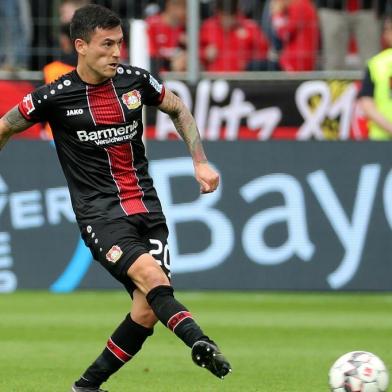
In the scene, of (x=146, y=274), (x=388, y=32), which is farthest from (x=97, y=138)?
(x=388, y=32)

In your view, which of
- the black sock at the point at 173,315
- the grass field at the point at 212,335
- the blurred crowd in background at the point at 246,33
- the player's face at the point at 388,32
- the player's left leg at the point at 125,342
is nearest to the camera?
the black sock at the point at 173,315

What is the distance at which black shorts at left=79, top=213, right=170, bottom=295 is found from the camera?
22.0ft

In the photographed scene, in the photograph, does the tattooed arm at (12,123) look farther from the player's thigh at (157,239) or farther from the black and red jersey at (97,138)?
the player's thigh at (157,239)

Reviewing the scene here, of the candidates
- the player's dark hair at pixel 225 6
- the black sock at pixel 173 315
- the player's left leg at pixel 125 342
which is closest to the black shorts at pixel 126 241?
the player's left leg at pixel 125 342

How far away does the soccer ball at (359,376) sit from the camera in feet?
21.8

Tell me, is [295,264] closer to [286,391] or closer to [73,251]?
[73,251]

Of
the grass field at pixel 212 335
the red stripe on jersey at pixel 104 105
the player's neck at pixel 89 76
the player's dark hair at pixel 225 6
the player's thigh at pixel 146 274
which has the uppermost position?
the player's neck at pixel 89 76

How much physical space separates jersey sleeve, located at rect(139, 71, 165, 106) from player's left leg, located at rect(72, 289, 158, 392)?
108cm

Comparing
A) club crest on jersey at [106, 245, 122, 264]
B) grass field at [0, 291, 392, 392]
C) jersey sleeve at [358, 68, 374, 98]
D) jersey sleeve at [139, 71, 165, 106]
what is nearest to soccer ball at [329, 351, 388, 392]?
grass field at [0, 291, 392, 392]

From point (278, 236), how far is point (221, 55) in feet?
10.5

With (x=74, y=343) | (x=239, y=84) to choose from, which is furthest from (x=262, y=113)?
(x=74, y=343)

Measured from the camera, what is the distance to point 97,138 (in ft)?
22.8

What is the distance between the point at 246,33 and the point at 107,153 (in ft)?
26.6

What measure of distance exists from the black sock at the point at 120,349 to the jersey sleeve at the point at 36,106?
1183mm
